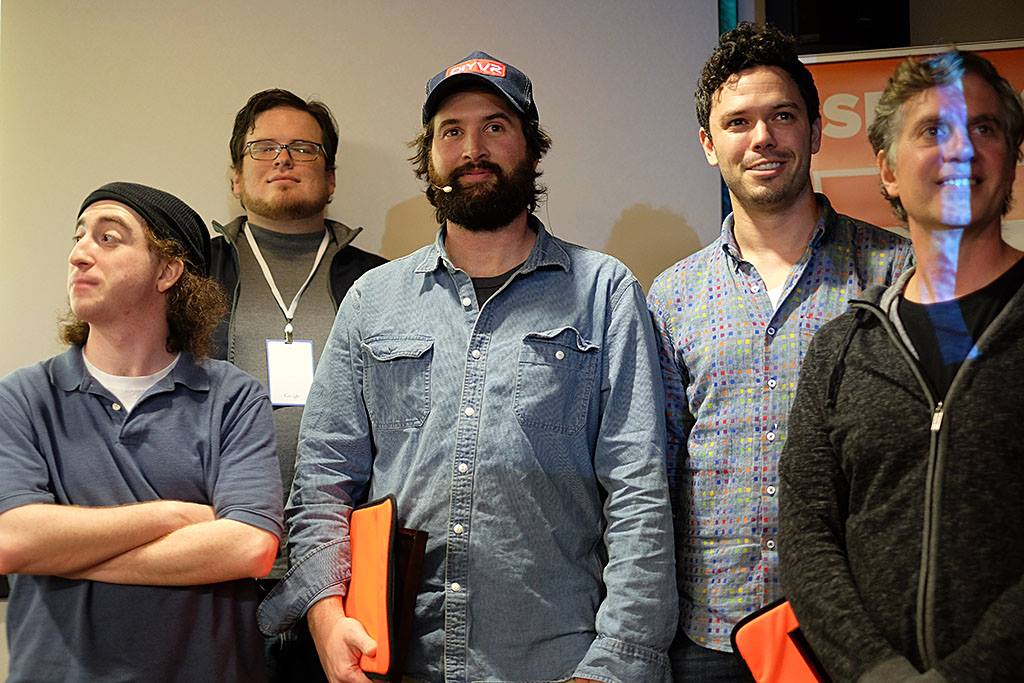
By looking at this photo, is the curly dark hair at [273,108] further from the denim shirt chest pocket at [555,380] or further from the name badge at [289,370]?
the denim shirt chest pocket at [555,380]

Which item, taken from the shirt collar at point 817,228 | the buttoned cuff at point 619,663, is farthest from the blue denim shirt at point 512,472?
the shirt collar at point 817,228

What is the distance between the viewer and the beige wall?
3578 millimetres

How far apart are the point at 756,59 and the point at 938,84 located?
0.66m

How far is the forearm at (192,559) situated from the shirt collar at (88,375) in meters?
0.36

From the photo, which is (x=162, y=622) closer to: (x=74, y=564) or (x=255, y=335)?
(x=74, y=564)

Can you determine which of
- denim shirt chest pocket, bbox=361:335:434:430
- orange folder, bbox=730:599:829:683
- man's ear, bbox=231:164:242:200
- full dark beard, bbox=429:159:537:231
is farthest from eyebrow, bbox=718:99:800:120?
man's ear, bbox=231:164:242:200

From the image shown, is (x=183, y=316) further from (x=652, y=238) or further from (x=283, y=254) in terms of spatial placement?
(x=652, y=238)

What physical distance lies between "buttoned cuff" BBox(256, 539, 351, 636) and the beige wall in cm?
158

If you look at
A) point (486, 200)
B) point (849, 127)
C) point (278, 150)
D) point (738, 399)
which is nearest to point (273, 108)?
point (278, 150)

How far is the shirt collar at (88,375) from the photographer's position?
2314 millimetres

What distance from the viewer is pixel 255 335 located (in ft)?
10.0

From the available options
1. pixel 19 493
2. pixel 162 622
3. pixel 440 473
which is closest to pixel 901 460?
pixel 440 473

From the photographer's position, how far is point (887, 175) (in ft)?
6.17

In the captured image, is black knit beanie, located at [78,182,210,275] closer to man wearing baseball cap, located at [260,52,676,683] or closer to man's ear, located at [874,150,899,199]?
man wearing baseball cap, located at [260,52,676,683]
